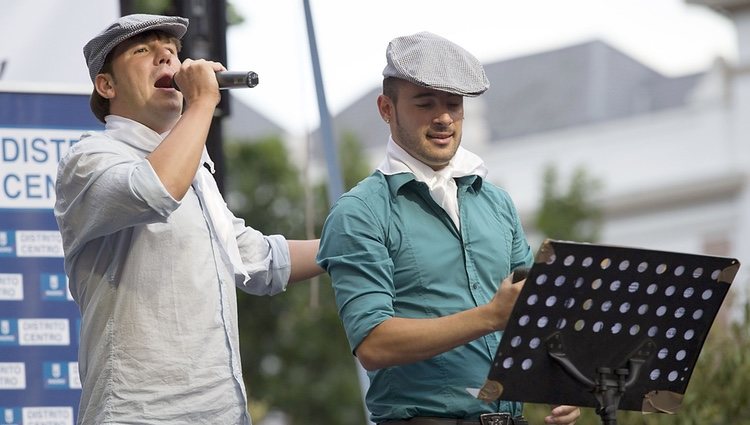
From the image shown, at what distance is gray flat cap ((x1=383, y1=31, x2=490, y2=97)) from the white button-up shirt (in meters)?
0.67

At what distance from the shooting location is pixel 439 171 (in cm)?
419

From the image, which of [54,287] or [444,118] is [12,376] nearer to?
[54,287]

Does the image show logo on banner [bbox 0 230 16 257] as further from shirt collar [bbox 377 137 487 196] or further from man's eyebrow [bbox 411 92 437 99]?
man's eyebrow [bbox 411 92 437 99]

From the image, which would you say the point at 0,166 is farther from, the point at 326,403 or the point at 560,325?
the point at 326,403

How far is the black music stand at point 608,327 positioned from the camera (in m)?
3.67

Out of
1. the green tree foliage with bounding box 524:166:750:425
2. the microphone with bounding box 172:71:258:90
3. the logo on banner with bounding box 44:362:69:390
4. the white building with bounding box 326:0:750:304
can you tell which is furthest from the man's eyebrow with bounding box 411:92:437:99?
the white building with bounding box 326:0:750:304

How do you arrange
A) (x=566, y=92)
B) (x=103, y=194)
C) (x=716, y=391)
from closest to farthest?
(x=103, y=194), (x=716, y=391), (x=566, y=92)

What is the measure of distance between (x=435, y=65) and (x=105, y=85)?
0.88 m

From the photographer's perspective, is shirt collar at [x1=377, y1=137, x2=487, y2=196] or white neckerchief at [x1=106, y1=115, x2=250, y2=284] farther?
shirt collar at [x1=377, y1=137, x2=487, y2=196]

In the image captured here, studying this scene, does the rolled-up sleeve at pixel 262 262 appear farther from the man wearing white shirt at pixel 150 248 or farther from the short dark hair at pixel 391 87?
the short dark hair at pixel 391 87

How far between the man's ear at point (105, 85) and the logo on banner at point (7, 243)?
53.5 inches

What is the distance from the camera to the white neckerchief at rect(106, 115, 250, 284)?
13.2 ft

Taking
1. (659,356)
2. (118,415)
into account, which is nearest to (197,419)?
(118,415)

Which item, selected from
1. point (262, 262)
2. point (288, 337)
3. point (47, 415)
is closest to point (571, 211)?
point (288, 337)
